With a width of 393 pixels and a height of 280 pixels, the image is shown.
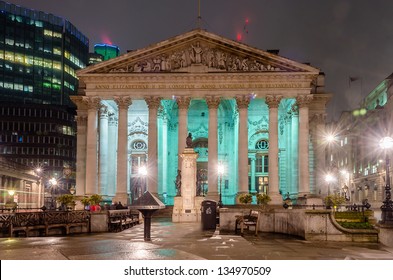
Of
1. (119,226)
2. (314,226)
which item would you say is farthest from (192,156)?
(314,226)

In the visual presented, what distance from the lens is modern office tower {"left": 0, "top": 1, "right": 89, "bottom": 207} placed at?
115 meters

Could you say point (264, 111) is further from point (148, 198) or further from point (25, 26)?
point (25, 26)

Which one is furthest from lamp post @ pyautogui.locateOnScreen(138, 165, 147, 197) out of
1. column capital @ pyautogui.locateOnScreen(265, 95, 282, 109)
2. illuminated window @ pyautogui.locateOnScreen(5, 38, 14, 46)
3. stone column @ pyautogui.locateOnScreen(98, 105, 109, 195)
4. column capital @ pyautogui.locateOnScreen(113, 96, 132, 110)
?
illuminated window @ pyautogui.locateOnScreen(5, 38, 14, 46)

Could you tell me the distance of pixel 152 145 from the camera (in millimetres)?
55312

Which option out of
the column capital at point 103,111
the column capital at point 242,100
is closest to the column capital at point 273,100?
the column capital at point 242,100

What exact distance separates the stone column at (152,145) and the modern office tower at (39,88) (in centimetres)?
5409

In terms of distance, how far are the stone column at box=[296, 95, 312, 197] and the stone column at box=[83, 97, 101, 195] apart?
2234cm

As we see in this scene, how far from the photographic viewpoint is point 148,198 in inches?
776

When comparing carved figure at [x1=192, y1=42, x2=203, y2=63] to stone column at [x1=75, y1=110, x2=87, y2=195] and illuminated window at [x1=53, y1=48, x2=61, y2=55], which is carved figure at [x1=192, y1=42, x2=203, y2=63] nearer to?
stone column at [x1=75, y1=110, x2=87, y2=195]

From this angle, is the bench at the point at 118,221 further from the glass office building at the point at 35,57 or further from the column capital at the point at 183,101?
the glass office building at the point at 35,57

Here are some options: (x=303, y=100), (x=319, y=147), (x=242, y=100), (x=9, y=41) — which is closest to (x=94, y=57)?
(x=9, y=41)

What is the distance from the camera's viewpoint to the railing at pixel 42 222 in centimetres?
2847

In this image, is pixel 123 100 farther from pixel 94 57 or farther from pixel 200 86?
pixel 94 57

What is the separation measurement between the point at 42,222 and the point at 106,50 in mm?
151298
